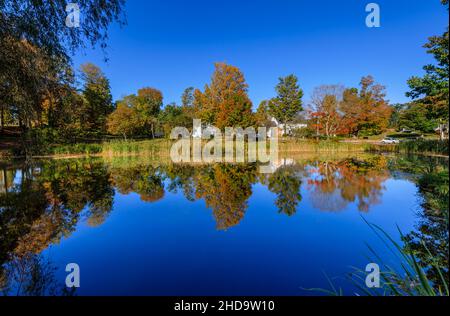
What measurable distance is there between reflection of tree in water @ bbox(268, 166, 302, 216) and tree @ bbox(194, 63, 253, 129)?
1524 cm

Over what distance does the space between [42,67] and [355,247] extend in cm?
623

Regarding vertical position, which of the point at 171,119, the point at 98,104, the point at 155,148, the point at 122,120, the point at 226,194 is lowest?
the point at 226,194

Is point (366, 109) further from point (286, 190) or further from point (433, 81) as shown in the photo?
point (286, 190)

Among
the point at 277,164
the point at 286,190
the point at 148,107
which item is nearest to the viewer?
the point at 286,190

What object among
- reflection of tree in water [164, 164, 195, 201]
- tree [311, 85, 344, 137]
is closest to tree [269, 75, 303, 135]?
tree [311, 85, 344, 137]

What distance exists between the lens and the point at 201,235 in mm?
4559

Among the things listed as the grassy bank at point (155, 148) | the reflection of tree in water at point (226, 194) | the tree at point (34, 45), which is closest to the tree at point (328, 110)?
the grassy bank at point (155, 148)

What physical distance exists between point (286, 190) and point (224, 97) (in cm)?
2120

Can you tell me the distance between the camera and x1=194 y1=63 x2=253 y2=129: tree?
25.5 metres

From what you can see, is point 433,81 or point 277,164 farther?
point 277,164

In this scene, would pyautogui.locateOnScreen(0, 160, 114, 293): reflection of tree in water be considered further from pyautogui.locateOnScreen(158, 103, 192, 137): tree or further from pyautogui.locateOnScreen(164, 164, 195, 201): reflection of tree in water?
pyautogui.locateOnScreen(158, 103, 192, 137): tree

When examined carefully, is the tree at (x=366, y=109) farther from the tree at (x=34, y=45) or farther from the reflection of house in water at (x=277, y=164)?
the tree at (x=34, y=45)

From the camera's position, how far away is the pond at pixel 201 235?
3.06m

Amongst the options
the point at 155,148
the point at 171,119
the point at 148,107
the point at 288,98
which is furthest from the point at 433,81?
the point at 148,107
